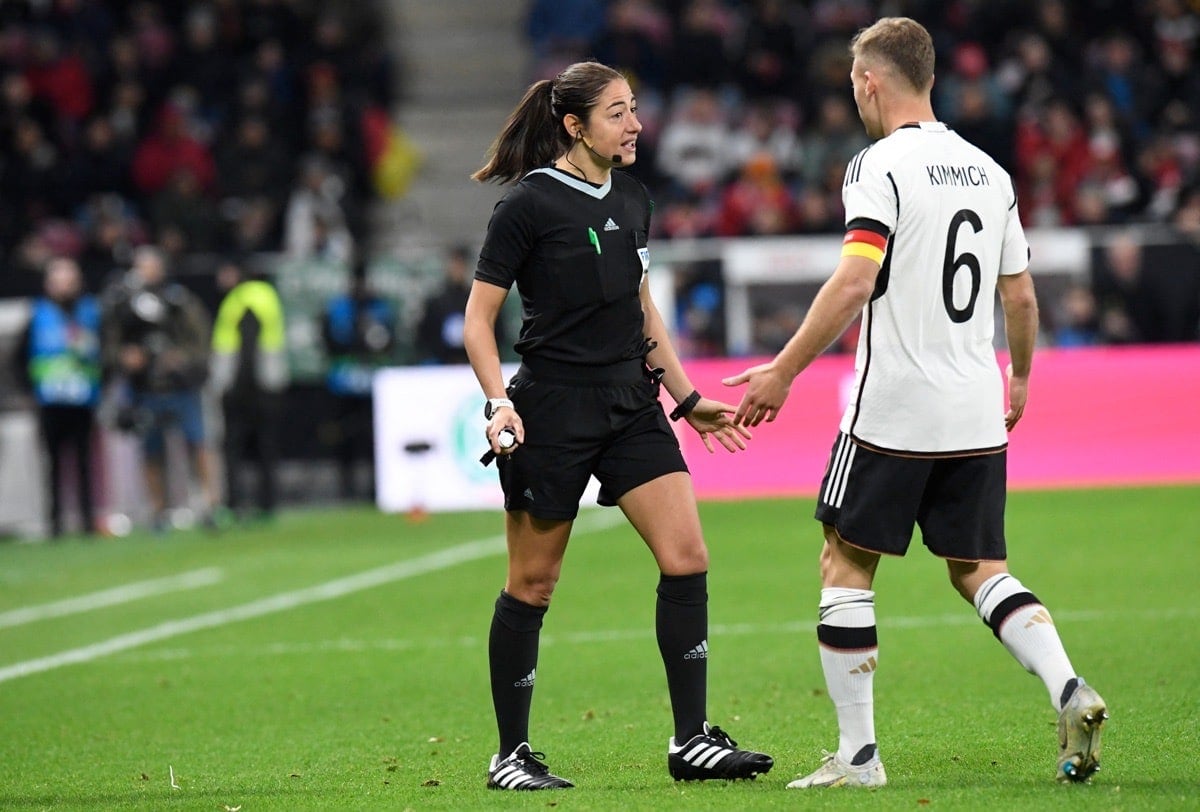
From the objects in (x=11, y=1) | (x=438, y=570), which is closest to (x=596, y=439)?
(x=438, y=570)

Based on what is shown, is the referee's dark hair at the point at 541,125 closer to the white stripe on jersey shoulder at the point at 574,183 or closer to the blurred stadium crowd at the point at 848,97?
the white stripe on jersey shoulder at the point at 574,183

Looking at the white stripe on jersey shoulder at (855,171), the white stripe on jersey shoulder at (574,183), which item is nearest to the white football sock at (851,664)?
the white stripe on jersey shoulder at (855,171)

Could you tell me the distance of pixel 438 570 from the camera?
12.3 metres

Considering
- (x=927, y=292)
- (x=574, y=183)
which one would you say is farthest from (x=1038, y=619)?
(x=574, y=183)

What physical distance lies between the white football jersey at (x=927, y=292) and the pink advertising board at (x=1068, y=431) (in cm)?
1028

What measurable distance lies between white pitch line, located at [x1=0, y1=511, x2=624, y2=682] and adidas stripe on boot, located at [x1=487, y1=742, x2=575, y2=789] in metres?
4.08

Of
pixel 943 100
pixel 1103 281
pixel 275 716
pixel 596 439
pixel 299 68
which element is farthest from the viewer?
pixel 299 68

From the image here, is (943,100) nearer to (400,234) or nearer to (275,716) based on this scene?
(400,234)

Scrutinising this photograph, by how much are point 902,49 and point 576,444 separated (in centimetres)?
151

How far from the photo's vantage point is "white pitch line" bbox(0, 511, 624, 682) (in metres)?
9.45

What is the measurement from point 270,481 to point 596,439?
11536mm

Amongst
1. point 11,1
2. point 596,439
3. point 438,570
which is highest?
point 11,1

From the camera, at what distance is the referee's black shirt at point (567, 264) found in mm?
5609

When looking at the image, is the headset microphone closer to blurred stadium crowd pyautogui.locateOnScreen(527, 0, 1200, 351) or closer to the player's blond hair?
the player's blond hair
